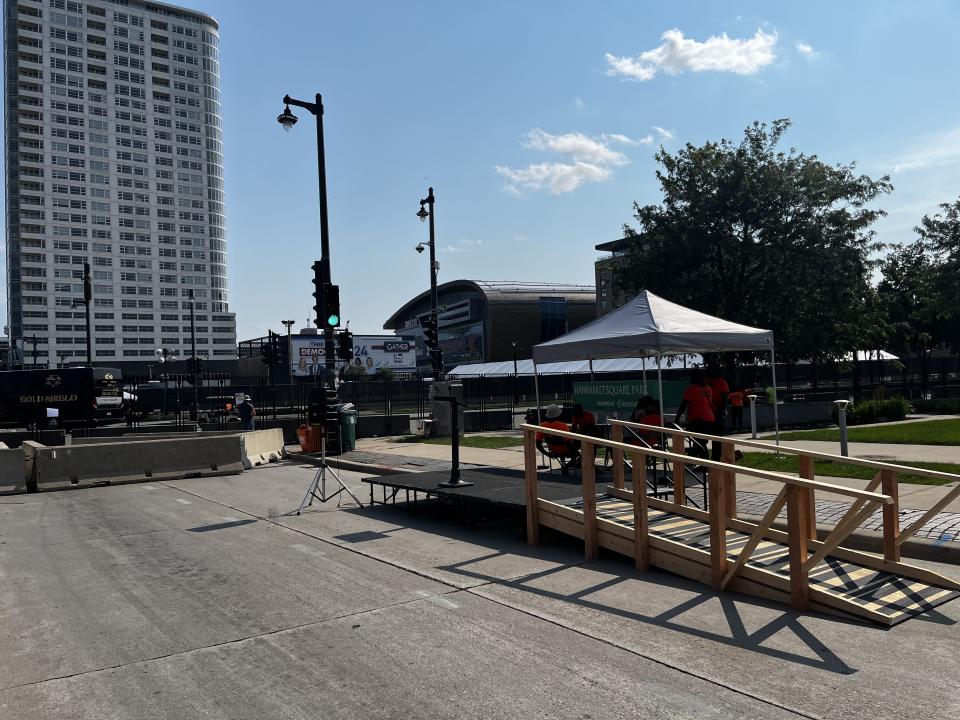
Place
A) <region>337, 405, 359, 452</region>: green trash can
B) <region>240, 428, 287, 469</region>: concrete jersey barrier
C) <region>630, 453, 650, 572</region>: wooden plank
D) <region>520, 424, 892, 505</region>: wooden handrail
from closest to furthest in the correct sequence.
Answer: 1. <region>520, 424, 892, 505</region>: wooden handrail
2. <region>630, 453, 650, 572</region>: wooden plank
3. <region>240, 428, 287, 469</region>: concrete jersey barrier
4. <region>337, 405, 359, 452</region>: green trash can

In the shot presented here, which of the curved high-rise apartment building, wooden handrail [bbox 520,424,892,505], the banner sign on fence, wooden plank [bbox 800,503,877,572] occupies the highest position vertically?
the curved high-rise apartment building

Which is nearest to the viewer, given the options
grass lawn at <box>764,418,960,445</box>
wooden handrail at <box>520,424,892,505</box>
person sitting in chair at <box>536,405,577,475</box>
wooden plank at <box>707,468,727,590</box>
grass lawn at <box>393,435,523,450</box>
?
wooden handrail at <box>520,424,892,505</box>

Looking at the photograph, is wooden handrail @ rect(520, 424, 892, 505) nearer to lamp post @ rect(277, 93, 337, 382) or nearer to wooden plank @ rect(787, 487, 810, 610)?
wooden plank @ rect(787, 487, 810, 610)

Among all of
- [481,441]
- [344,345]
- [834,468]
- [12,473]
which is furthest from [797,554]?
[481,441]

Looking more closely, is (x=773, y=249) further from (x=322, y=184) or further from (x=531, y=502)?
(x=531, y=502)

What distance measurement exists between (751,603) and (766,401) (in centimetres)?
2353

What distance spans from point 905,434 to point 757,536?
1348cm

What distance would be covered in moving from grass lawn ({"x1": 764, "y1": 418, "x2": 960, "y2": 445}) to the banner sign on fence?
4413mm

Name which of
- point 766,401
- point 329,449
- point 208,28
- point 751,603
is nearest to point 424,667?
point 751,603

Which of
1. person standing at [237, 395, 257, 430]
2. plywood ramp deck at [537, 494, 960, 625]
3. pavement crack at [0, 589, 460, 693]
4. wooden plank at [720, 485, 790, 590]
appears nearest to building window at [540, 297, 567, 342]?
person standing at [237, 395, 257, 430]

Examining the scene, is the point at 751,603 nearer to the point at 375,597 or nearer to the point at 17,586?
the point at 375,597

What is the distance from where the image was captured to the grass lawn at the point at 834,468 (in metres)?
10.6

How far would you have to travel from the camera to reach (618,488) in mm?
8742

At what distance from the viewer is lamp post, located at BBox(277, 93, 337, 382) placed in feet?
58.9
